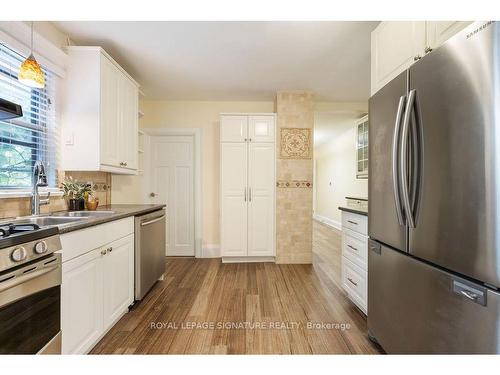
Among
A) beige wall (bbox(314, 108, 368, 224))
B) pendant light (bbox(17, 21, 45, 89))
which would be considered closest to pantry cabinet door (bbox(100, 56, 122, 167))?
pendant light (bbox(17, 21, 45, 89))

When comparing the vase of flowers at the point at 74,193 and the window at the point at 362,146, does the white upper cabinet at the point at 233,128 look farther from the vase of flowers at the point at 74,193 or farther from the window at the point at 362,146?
the window at the point at 362,146

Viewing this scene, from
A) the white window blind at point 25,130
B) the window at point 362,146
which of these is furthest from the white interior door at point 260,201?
the white window blind at point 25,130

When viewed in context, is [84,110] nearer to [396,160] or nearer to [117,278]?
[117,278]

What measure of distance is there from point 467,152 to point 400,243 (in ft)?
1.94

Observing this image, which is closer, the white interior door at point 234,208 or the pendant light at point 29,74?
the pendant light at point 29,74

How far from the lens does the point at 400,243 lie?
130 centimetres

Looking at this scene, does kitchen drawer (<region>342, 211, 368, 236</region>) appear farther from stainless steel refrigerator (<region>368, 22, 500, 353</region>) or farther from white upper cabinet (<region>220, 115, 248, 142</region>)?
white upper cabinet (<region>220, 115, 248, 142</region>)

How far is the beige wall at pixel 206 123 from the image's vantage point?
150 inches

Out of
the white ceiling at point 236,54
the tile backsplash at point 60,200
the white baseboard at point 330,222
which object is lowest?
the white baseboard at point 330,222

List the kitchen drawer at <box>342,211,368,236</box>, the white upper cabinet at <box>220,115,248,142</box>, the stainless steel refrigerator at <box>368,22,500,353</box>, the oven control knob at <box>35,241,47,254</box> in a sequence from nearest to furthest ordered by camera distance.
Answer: the stainless steel refrigerator at <box>368,22,500,353</box>, the oven control knob at <box>35,241,47,254</box>, the kitchen drawer at <box>342,211,368,236</box>, the white upper cabinet at <box>220,115,248,142</box>

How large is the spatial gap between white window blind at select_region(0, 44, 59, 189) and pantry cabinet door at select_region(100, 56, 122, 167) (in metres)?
0.39

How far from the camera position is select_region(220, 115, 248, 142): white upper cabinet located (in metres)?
3.40

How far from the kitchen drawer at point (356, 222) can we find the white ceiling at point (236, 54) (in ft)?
5.45

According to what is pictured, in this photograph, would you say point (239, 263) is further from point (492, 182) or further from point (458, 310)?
point (492, 182)
